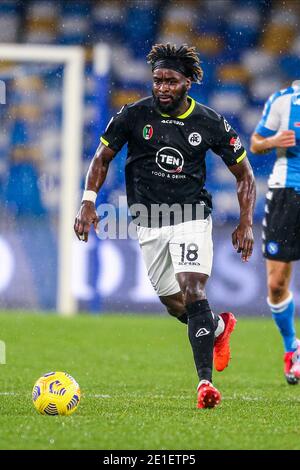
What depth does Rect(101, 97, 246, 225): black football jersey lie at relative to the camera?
6.37 meters

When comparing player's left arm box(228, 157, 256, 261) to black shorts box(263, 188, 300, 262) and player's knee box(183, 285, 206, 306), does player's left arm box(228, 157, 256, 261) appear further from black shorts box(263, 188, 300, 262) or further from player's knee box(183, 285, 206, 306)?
black shorts box(263, 188, 300, 262)

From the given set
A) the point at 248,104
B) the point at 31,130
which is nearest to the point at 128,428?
the point at 31,130

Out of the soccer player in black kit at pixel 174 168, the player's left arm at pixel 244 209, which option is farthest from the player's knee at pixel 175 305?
the player's left arm at pixel 244 209

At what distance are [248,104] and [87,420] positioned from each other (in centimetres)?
1189

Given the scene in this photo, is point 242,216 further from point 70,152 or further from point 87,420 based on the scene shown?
point 70,152

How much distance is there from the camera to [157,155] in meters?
6.40

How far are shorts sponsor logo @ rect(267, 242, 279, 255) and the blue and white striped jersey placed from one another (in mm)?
443

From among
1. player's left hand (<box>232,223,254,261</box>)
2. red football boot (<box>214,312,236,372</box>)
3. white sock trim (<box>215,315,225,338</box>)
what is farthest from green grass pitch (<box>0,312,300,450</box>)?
player's left hand (<box>232,223,254,261</box>)

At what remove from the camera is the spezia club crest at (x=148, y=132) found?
639 centimetres

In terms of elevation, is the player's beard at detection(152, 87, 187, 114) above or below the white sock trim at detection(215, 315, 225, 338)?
above

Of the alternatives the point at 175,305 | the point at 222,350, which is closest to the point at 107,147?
the point at 175,305

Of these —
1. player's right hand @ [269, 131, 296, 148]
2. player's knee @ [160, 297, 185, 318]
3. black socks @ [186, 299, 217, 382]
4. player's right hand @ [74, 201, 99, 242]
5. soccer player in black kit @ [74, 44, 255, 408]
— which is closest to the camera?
black socks @ [186, 299, 217, 382]

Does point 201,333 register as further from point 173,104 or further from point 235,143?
point 173,104
